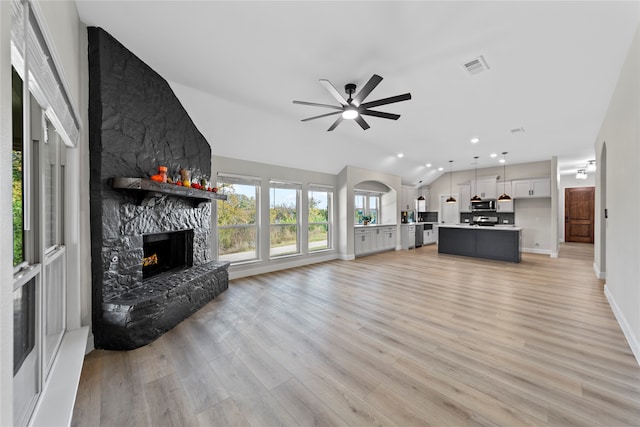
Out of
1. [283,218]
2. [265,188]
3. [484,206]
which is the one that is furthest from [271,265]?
[484,206]

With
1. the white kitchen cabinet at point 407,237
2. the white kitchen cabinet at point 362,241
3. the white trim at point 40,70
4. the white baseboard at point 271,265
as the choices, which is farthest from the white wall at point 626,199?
the white kitchen cabinet at point 407,237

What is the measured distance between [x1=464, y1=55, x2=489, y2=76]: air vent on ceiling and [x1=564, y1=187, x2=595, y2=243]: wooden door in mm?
11524

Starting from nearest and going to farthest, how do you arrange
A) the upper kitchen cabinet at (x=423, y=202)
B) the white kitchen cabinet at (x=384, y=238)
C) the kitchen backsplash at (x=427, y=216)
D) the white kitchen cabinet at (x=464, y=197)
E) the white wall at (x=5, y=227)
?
the white wall at (x=5, y=227) → the white kitchen cabinet at (x=384, y=238) → the white kitchen cabinet at (x=464, y=197) → the kitchen backsplash at (x=427, y=216) → the upper kitchen cabinet at (x=423, y=202)

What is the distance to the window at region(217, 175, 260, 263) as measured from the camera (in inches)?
199

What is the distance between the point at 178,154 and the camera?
3.57 m

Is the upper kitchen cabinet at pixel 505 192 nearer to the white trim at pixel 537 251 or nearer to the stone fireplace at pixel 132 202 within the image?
the white trim at pixel 537 251

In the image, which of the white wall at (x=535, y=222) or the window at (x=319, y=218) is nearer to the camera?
the window at (x=319, y=218)

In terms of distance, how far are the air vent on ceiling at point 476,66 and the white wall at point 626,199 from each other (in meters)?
1.19

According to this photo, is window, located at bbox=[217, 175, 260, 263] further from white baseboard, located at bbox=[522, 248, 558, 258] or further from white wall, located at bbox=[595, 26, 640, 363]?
white baseboard, located at bbox=[522, 248, 558, 258]

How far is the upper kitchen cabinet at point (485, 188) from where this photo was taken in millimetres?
8781

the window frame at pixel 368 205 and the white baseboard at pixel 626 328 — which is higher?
the window frame at pixel 368 205

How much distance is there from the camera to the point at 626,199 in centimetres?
268

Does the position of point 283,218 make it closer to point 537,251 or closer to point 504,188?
point 504,188

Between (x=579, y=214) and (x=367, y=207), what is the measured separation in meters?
9.27
